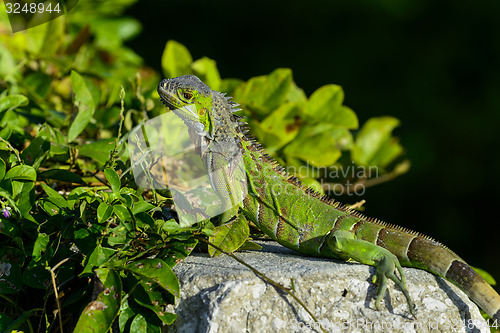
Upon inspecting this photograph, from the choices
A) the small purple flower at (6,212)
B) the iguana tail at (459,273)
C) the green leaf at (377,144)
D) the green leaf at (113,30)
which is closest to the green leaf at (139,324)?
the small purple flower at (6,212)

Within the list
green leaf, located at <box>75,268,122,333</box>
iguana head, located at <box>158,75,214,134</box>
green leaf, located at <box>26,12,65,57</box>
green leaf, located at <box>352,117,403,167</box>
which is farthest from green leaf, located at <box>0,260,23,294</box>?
green leaf, located at <box>352,117,403,167</box>

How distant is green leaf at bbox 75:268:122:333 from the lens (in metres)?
1.75

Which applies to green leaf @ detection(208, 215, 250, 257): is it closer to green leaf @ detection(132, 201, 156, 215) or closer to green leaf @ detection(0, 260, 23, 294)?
green leaf @ detection(132, 201, 156, 215)

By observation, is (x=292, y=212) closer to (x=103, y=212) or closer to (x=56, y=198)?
(x=103, y=212)

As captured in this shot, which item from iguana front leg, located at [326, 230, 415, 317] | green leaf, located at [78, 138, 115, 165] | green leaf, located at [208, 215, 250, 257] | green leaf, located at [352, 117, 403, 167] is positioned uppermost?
green leaf, located at [78, 138, 115, 165]

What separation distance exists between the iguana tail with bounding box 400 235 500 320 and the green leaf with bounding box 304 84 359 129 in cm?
144

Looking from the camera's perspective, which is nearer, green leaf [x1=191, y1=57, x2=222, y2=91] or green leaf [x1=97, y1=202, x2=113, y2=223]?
green leaf [x1=97, y1=202, x2=113, y2=223]

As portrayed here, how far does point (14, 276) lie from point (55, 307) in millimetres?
204

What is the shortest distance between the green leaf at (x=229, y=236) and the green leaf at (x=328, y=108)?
1.44 m

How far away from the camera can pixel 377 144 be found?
3979mm

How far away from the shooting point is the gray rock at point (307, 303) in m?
1.90

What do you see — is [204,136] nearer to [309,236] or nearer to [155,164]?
[155,164]

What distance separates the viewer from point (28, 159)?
7.67ft

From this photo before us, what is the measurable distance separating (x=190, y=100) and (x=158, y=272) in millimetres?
1056
